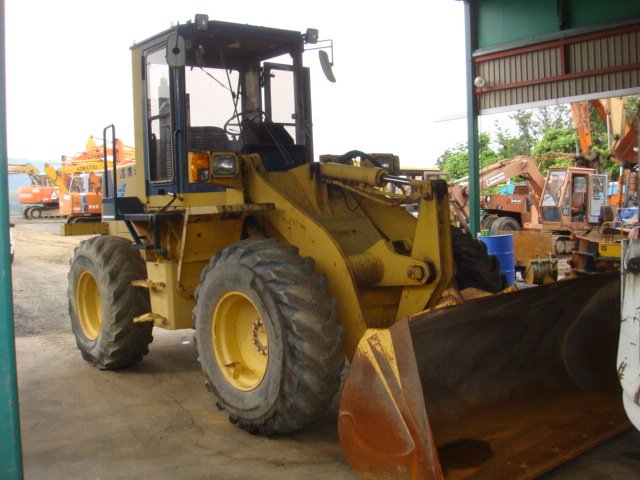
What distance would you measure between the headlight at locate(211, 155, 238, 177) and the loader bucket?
2.02 m

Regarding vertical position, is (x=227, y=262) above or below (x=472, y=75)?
below

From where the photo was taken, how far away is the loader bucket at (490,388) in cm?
372

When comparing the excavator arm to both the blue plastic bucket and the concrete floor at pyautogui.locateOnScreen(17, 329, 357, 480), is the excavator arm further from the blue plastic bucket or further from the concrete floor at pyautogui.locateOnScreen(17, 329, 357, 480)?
the concrete floor at pyautogui.locateOnScreen(17, 329, 357, 480)

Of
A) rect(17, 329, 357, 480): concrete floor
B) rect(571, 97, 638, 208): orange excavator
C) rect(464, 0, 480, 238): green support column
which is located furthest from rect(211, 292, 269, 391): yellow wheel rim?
rect(571, 97, 638, 208): orange excavator

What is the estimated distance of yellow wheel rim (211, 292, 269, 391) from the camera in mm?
5027

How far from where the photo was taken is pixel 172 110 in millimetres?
5867

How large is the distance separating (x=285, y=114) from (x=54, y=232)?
24442mm

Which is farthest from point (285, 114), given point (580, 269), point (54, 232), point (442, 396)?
point (54, 232)

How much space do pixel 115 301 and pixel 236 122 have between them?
201 cm

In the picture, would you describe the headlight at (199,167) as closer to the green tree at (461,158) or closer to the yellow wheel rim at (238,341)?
the yellow wheel rim at (238,341)

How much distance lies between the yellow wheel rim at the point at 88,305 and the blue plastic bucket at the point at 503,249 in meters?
5.07

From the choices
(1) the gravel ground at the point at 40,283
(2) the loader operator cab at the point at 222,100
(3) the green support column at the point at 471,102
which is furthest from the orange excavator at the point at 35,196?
(2) the loader operator cab at the point at 222,100

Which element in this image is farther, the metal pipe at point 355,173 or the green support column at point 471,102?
the green support column at point 471,102

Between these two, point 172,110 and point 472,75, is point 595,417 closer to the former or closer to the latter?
point 172,110
